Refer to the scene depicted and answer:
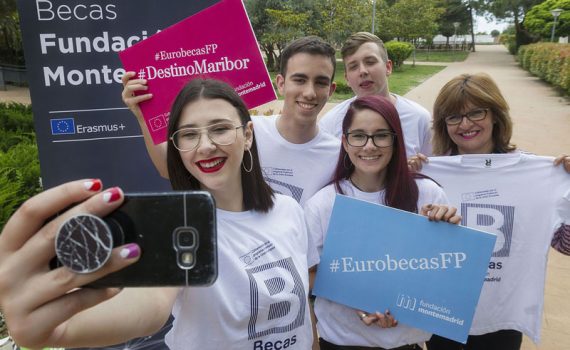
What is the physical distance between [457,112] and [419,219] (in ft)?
2.65

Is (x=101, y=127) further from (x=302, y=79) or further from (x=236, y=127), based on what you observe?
(x=236, y=127)

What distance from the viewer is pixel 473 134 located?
2.28m

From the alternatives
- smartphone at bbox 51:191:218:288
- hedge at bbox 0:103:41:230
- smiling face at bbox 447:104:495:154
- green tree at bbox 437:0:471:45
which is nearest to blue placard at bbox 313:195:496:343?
smiling face at bbox 447:104:495:154

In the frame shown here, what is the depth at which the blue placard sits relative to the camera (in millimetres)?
1786

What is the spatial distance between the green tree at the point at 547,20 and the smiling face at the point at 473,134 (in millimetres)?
33141

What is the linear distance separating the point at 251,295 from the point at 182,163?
1.76 feet

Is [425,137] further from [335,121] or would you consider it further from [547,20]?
[547,20]

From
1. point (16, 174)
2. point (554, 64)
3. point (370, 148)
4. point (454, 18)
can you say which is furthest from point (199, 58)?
point (454, 18)

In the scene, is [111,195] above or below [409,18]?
below

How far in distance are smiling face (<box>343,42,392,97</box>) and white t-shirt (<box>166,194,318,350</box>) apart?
77.6 inches

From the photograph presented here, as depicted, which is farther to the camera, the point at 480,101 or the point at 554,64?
the point at 554,64

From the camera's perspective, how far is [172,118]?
1530mm

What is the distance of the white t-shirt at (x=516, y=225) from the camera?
2.09 metres

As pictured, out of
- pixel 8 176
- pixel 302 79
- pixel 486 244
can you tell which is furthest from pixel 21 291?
pixel 8 176
